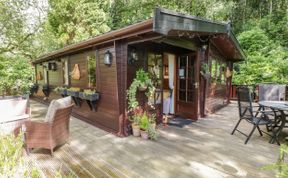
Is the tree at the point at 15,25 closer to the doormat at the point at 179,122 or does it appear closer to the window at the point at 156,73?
the window at the point at 156,73

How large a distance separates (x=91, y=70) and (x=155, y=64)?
1710 millimetres

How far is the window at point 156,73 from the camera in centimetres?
429

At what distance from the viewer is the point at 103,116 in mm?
4285

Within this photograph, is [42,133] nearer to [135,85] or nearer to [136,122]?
[136,122]

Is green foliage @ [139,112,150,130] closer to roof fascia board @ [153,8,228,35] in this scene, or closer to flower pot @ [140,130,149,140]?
flower pot @ [140,130,149,140]

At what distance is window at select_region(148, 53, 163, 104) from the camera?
4.29 meters

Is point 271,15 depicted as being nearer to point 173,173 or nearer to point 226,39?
point 226,39

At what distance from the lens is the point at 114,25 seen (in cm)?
1302

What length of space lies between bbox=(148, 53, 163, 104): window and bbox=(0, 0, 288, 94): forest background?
5.39 metres

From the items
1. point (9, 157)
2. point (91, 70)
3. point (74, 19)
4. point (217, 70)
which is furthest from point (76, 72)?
point (74, 19)

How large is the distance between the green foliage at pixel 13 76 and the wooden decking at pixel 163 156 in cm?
416

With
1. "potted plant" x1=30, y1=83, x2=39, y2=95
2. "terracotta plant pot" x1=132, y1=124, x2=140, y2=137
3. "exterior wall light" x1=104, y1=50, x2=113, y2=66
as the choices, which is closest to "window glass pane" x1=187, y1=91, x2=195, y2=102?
"terracotta plant pot" x1=132, y1=124, x2=140, y2=137

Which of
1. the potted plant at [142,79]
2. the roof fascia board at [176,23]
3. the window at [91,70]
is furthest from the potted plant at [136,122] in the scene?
the roof fascia board at [176,23]

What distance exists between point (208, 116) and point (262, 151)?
2.45m
